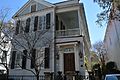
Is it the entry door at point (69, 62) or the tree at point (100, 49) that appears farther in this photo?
the tree at point (100, 49)

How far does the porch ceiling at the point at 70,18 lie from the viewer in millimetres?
19034

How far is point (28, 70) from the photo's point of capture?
55.1 ft

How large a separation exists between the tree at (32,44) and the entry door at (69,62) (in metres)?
1.86

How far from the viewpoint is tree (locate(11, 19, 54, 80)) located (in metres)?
17.0

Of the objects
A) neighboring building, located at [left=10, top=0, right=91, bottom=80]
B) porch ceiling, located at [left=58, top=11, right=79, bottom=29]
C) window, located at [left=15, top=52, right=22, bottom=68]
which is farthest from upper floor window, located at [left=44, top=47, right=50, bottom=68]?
porch ceiling, located at [left=58, top=11, right=79, bottom=29]

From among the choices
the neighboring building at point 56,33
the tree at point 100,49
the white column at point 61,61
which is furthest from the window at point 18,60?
the tree at point 100,49

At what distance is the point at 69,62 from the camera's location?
53.9 feet

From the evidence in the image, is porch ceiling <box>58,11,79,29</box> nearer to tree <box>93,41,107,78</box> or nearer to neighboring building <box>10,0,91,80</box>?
neighboring building <box>10,0,91,80</box>

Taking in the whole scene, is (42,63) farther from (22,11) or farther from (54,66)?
(22,11)

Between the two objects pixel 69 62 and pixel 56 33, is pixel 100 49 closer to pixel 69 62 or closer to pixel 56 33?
pixel 56 33

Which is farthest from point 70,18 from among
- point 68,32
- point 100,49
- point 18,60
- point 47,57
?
point 100,49

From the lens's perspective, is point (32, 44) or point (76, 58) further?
point (32, 44)

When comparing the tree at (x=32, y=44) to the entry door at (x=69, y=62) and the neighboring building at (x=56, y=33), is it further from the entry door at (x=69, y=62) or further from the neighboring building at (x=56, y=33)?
the entry door at (x=69, y=62)

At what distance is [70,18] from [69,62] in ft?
21.4
